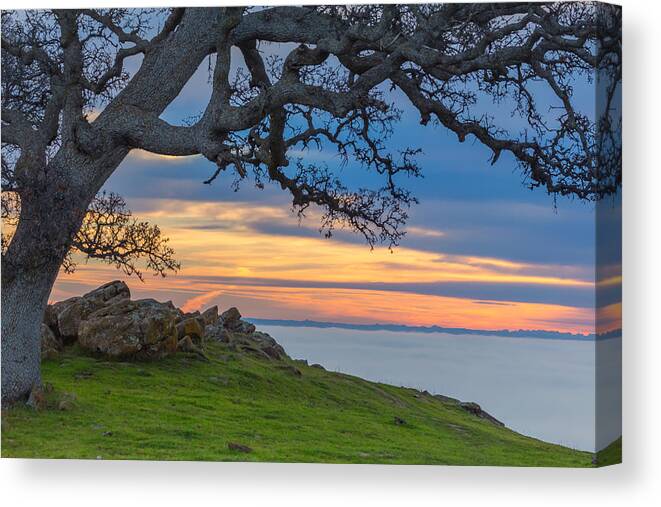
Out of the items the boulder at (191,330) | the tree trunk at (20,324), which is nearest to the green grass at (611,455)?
the tree trunk at (20,324)

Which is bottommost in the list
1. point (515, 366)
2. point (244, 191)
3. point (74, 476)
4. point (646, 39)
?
point (74, 476)

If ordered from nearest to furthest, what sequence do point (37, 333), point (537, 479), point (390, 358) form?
point (537, 479) < point (390, 358) < point (37, 333)

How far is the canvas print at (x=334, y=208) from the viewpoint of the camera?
470 inches

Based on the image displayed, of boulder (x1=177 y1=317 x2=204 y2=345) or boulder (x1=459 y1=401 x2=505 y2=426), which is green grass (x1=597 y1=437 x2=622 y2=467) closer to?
boulder (x1=459 y1=401 x2=505 y2=426)

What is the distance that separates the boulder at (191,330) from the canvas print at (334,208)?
3.64 m

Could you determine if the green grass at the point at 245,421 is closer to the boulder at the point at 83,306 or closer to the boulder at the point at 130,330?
the boulder at the point at 130,330

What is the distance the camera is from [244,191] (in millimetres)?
13273

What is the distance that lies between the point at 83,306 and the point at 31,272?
4355mm

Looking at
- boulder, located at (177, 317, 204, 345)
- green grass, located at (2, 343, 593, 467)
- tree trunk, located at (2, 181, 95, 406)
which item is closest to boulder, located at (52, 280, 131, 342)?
green grass, located at (2, 343, 593, 467)

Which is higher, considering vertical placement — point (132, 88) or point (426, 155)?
point (132, 88)

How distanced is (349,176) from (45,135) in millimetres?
4600

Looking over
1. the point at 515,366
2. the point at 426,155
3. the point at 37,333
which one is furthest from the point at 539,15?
the point at 37,333

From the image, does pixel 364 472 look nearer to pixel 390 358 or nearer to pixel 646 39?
pixel 390 358

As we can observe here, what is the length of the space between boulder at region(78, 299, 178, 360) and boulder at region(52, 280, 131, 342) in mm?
197
